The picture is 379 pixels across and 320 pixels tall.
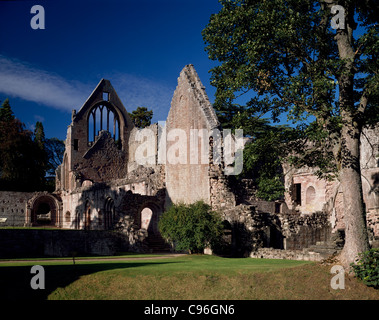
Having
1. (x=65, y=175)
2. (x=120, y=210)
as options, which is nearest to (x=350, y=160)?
Answer: (x=120, y=210)

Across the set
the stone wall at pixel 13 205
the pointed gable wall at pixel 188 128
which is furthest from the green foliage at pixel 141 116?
the pointed gable wall at pixel 188 128

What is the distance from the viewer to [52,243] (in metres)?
21.0

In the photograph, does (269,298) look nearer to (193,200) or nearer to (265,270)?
(265,270)

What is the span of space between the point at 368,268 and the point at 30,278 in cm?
990

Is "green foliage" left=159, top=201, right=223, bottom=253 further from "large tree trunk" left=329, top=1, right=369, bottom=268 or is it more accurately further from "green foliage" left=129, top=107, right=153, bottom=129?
"green foliage" left=129, top=107, right=153, bottom=129

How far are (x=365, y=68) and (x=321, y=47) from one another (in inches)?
66.5

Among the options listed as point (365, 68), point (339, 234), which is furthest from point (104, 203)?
point (365, 68)

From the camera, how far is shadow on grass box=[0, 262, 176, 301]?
11970 mm

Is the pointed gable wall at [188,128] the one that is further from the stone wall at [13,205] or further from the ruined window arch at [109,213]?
the stone wall at [13,205]

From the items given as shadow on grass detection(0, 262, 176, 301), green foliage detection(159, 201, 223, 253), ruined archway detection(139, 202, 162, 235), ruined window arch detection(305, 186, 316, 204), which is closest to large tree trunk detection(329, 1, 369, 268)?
shadow on grass detection(0, 262, 176, 301)

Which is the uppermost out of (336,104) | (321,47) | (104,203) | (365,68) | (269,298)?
(321,47)

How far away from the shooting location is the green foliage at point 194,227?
67.6ft

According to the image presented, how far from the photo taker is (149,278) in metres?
12.9

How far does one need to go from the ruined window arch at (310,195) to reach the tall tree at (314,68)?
48.9 ft
